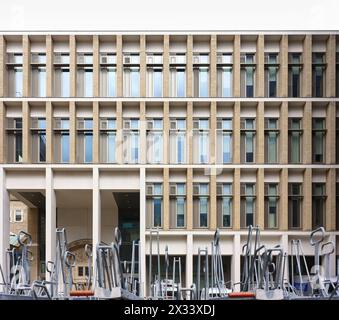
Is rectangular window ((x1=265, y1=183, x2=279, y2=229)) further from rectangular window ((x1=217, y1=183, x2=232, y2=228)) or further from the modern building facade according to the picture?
rectangular window ((x1=217, y1=183, x2=232, y2=228))

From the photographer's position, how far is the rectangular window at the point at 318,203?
6.95ft

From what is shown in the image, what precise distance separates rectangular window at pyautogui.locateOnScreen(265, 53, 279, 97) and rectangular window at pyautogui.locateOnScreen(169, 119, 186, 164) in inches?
14.1

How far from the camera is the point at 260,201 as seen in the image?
2.34 m

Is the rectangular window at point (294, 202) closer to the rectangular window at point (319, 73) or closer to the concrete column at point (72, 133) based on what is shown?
the rectangular window at point (319, 73)

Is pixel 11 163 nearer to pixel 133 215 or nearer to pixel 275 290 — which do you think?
pixel 133 215

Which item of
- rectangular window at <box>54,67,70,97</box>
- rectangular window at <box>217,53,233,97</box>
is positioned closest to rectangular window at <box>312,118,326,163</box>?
rectangular window at <box>217,53,233,97</box>

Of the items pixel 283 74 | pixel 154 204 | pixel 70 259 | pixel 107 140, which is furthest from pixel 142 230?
pixel 283 74

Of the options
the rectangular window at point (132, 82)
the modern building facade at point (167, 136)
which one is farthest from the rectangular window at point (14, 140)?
the rectangular window at point (132, 82)

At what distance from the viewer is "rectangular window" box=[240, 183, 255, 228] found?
230cm

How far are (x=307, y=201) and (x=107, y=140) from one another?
0.82 meters

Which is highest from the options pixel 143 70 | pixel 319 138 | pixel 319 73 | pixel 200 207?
pixel 143 70

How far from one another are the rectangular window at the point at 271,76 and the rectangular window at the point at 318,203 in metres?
0.40

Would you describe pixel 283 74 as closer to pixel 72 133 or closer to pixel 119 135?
pixel 119 135
